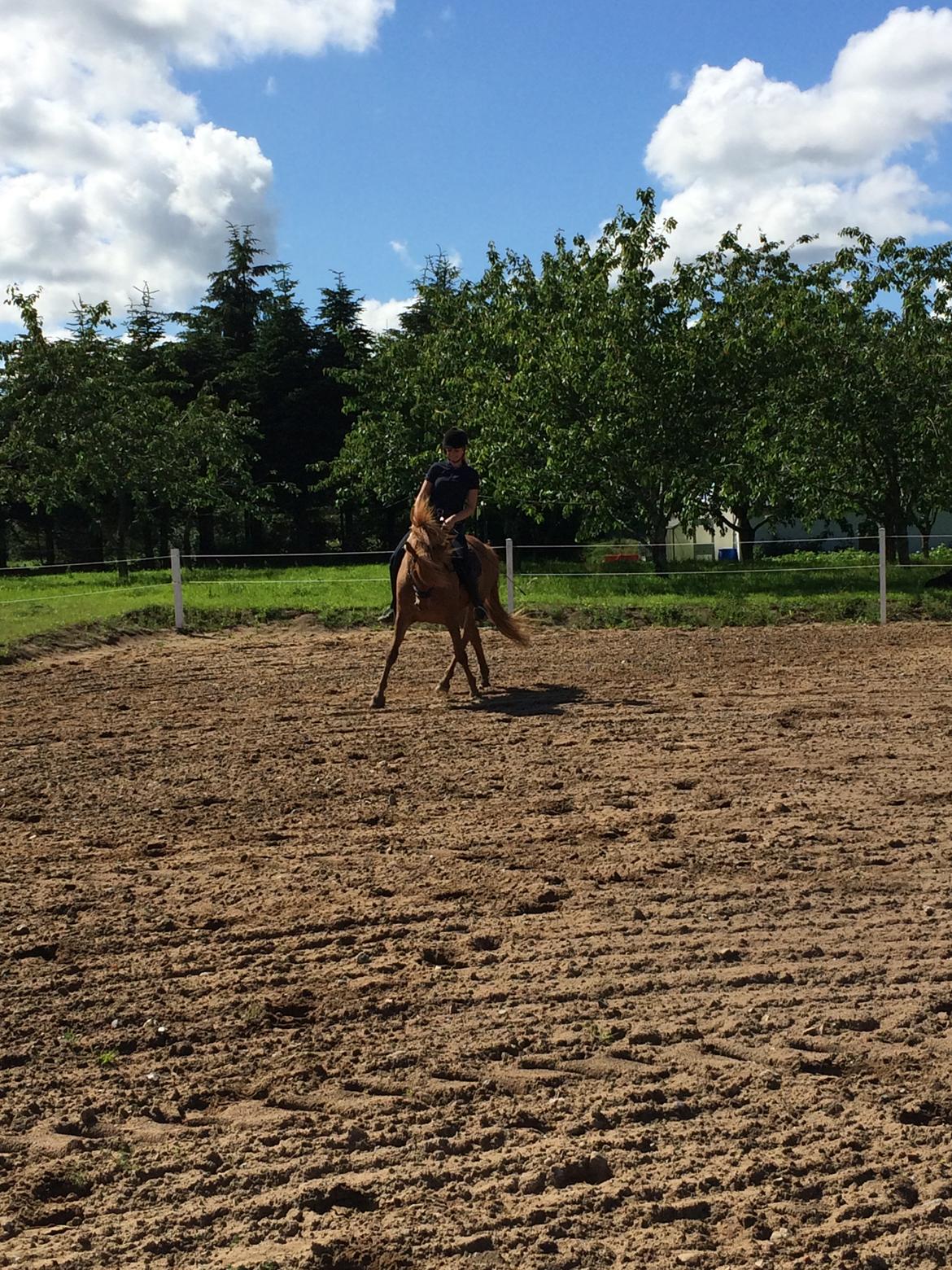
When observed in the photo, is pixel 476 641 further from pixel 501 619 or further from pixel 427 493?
pixel 427 493

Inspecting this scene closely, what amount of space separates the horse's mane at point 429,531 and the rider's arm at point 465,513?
70mm

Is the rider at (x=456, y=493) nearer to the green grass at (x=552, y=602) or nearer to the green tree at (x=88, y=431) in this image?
the green grass at (x=552, y=602)

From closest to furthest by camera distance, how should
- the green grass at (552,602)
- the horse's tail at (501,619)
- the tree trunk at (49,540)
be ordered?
the horse's tail at (501,619)
the green grass at (552,602)
the tree trunk at (49,540)

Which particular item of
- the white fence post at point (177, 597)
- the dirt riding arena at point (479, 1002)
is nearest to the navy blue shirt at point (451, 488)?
the dirt riding arena at point (479, 1002)

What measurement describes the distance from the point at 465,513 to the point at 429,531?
34cm

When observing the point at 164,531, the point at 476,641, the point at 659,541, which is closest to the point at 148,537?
the point at 164,531

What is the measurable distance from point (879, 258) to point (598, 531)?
25.5 ft

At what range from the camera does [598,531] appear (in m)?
23.7

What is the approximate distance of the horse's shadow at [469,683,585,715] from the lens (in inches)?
378

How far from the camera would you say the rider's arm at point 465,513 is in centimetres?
938

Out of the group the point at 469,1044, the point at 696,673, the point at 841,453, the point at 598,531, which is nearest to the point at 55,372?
the point at 598,531

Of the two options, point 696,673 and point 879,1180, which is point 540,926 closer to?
point 879,1180

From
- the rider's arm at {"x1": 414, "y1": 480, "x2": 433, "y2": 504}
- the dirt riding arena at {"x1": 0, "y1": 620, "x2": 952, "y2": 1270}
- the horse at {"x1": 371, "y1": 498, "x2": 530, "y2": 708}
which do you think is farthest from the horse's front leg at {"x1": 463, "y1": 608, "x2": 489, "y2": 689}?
the dirt riding arena at {"x1": 0, "y1": 620, "x2": 952, "y2": 1270}

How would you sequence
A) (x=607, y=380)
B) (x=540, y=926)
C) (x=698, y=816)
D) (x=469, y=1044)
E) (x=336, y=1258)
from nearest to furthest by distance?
1. (x=336, y=1258)
2. (x=469, y=1044)
3. (x=540, y=926)
4. (x=698, y=816)
5. (x=607, y=380)
